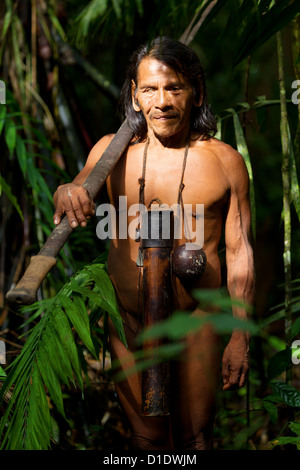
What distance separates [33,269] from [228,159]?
28.7 inches

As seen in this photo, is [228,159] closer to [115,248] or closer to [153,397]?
[115,248]

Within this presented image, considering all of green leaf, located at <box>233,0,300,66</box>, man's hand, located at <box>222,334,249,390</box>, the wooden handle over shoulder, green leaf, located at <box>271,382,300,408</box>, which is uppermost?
green leaf, located at <box>233,0,300,66</box>

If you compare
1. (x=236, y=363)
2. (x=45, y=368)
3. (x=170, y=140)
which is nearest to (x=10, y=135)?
(x=170, y=140)

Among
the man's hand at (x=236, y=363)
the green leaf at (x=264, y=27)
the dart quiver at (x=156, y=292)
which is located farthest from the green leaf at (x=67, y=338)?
the green leaf at (x=264, y=27)

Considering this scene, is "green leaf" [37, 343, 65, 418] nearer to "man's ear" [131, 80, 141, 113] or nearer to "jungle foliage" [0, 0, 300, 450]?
"jungle foliage" [0, 0, 300, 450]

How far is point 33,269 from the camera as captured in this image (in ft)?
4.10

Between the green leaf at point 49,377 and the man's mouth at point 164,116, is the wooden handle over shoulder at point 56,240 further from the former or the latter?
the green leaf at point 49,377

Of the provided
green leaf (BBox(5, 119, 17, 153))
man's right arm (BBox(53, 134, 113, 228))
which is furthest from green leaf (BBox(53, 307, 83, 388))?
green leaf (BBox(5, 119, 17, 153))

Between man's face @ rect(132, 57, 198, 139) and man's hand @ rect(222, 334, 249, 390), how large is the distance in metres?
0.59

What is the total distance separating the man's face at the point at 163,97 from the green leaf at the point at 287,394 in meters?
0.84

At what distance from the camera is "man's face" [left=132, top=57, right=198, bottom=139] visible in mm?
1675

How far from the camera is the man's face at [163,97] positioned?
5.49ft

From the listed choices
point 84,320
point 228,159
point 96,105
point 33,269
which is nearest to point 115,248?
point 84,320

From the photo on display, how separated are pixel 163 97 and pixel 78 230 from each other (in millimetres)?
1518
